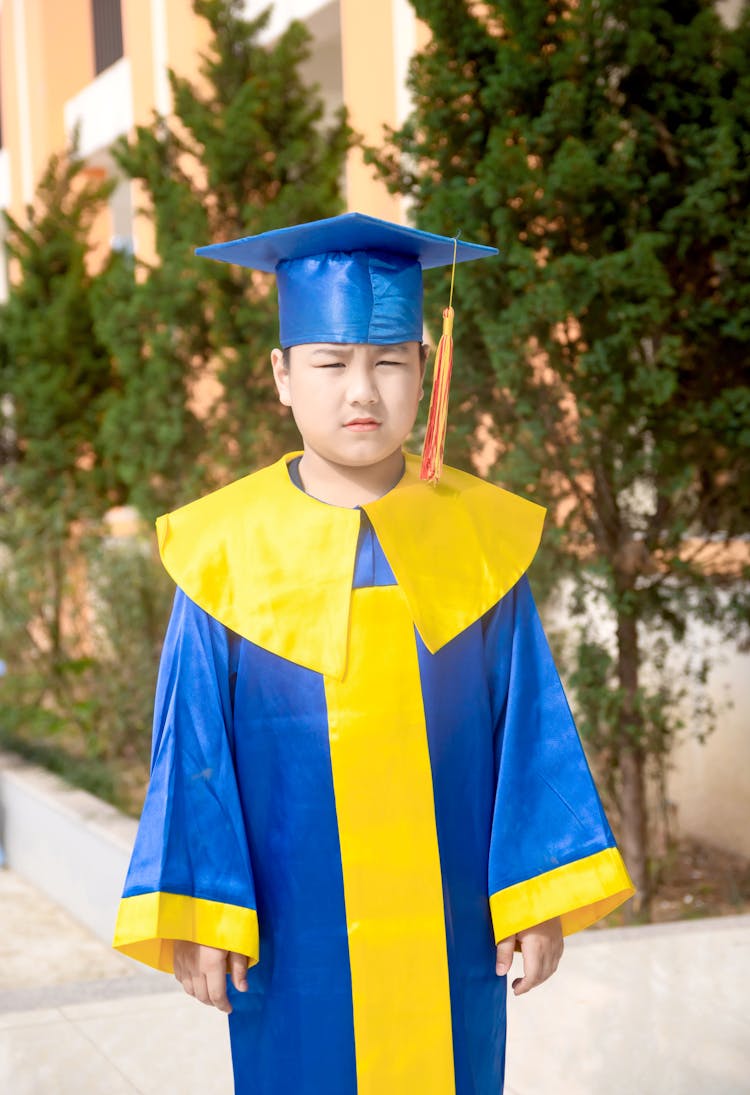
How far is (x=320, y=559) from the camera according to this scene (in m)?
2.08

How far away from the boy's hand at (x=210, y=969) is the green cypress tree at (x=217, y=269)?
170 inches

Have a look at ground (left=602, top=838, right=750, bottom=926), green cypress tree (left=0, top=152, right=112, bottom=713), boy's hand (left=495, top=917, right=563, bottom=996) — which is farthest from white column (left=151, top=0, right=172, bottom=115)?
boy's hand (left=495, top=917, right=563, bottom=996)

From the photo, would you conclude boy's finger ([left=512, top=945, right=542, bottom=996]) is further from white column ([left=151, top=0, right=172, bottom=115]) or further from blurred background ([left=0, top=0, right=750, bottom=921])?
white column ([left=151, top=0, right=172, bottom=115])

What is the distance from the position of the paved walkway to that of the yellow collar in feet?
5.60

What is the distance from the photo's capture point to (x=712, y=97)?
420 cm

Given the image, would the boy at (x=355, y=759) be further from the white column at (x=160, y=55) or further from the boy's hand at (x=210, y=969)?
the white column at (x=160, y=55)

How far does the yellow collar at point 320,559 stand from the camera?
206 cm

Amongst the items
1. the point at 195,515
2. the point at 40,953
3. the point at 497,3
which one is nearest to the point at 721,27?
the point at 497,3

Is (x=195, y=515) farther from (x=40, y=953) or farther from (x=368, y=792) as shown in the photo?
(x=40, y=953)

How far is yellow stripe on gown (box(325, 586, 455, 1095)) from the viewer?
2.01 meters

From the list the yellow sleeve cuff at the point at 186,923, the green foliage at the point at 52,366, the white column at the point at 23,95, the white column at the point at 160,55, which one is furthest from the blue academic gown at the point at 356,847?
the white column at the point at 23,95

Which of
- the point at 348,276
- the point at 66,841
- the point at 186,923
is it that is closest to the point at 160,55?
the point at 66,841

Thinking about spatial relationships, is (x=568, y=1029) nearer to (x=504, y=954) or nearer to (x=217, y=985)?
(x=504, y=954)

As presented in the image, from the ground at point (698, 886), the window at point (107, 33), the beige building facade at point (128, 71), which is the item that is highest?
the window at point (107, 33)
